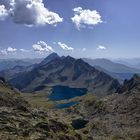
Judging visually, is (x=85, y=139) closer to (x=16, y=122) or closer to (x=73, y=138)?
(x=73, y=138)

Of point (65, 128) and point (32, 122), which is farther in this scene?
point (65, 128)

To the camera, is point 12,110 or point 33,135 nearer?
point 33,135

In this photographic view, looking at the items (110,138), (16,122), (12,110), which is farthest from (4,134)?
(110,138)

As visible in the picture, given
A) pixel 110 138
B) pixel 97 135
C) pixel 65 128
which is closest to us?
pixel 65 128

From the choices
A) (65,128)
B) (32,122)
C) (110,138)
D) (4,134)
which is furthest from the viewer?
(110,138)

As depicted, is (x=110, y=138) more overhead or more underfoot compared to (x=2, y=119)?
more underfoot

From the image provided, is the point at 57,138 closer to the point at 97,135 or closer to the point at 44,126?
the point at 44,126

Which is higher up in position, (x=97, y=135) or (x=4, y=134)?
(x=4, y=134)

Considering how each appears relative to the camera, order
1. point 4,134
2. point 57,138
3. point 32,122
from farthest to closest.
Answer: point 32,122, point 57,138, point 4,134

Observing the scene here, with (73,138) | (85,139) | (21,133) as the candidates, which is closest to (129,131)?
(85,139)
